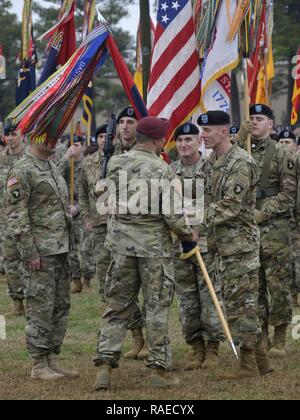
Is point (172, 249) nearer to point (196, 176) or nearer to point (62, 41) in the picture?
point (196, 176)

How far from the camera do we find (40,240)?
345 inches

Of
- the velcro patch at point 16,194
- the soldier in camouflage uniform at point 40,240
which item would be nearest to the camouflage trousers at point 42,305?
the soldier in camouflage uniform at point 40,240

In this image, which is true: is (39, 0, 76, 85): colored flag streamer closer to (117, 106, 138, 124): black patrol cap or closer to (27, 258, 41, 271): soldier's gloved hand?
(117, 106, 138, 124): black patrol cap

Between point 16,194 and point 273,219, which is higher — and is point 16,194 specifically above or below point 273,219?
above

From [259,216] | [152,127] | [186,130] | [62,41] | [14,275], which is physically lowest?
[14,275]

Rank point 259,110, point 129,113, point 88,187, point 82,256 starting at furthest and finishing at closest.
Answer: point 82,256, point 88,187, point 129,113, point 259,110

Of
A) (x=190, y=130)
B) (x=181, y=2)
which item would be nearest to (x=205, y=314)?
(x=190, y=130)

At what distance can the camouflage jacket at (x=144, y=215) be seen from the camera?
8078 millimetres

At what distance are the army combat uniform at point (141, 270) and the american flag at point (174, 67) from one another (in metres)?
2.38

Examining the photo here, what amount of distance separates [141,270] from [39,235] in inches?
45.4

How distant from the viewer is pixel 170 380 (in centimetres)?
824

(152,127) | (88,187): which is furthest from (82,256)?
(152,127)

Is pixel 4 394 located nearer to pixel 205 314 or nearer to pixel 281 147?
pixel 205 314

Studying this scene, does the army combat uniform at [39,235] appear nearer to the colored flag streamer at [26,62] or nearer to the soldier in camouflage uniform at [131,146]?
the soldier in camouflage uniform at [131,146]
